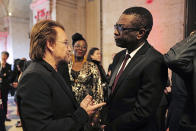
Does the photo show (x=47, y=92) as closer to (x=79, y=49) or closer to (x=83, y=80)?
(x=83, y=80)

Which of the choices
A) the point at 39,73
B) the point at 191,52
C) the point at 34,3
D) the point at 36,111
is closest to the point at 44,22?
the point at 39,73

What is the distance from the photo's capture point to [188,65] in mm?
1186

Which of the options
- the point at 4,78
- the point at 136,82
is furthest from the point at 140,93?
the point at 4,78

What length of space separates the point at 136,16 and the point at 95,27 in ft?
16.7

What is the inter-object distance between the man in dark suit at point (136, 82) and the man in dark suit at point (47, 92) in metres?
0.28

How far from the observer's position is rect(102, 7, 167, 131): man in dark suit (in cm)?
125

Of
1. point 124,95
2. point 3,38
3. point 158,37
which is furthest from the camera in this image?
point 3,38

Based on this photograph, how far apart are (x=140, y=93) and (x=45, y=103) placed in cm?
71

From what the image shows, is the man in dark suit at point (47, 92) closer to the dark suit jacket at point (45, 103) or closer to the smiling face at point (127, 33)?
the dark suit jacket at point (45, 103)

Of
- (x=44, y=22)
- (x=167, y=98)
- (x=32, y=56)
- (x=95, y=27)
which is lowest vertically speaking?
(x=167, y=98)

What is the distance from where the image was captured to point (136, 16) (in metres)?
1.37

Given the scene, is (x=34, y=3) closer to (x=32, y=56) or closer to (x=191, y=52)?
(x=32, y=56)

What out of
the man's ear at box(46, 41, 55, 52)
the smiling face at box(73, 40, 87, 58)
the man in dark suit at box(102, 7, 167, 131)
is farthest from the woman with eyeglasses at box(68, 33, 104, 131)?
the man's ear at box(46, 41, 55, 52)

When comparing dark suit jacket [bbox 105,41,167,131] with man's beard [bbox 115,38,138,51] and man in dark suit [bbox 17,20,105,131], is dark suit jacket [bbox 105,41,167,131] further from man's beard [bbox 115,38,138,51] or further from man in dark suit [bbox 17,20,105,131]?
man in dark suit [bbox 17,20,105,131]
